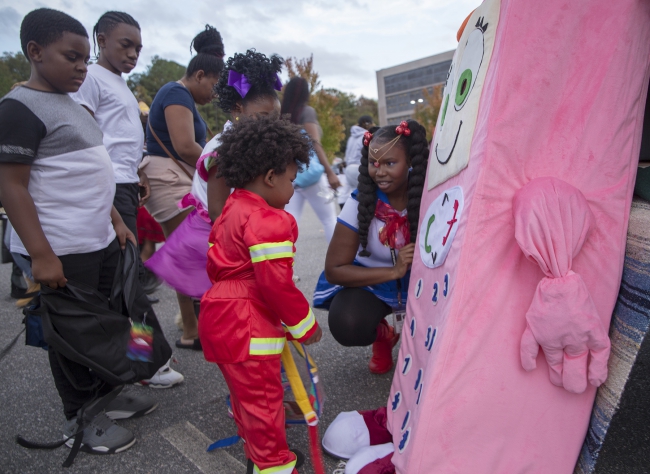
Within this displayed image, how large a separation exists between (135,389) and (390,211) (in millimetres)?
1597

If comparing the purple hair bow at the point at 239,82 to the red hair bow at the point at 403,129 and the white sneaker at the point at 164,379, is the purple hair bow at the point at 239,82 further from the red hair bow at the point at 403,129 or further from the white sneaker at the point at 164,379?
the white sneaker at the point at 164,379

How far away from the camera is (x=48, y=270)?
1.72m

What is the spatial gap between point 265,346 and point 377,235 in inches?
33.7

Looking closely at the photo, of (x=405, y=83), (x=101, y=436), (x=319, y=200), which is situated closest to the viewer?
(x=101, y=436)

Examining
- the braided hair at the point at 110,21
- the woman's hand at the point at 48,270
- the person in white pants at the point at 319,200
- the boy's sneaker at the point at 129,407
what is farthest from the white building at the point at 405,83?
the woman's hand at the point at 48,270

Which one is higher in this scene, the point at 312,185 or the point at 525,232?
the point at 525,232

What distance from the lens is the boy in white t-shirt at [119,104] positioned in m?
2.42

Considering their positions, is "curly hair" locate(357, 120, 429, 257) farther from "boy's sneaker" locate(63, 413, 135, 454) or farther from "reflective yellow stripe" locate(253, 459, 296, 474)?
"boy's sneaker" locate(63, 413, 135, 454)

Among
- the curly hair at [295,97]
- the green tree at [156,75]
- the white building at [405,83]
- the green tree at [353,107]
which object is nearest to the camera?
the curly hair at [295,97]

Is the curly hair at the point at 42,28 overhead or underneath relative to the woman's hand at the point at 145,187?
overhead

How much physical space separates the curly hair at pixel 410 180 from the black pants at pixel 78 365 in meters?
1.13

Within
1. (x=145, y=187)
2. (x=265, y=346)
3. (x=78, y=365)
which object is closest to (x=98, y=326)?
(x=78, y=365)

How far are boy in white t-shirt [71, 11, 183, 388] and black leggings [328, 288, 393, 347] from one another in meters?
0.90

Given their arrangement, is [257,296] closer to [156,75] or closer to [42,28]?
[42,28]
